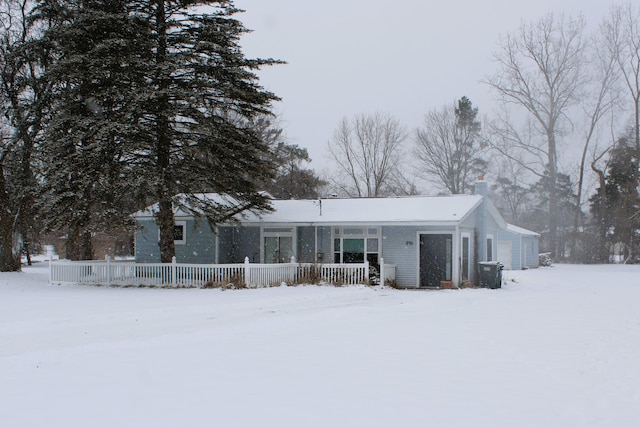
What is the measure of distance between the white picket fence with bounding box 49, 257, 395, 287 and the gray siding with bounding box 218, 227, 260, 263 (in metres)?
3.34

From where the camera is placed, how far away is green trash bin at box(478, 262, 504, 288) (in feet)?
70.0

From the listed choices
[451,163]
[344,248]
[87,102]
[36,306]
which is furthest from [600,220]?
[36,306]

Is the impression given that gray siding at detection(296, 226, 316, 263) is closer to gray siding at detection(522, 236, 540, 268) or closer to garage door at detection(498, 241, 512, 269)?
garage door at detection(498, 241, 512, 269)

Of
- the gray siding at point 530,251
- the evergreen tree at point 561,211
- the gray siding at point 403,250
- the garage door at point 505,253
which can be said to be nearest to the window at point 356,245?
the gray siding at point 403,250

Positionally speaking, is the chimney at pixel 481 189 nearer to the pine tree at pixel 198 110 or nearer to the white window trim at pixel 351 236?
the white window trim at pixel 351 236

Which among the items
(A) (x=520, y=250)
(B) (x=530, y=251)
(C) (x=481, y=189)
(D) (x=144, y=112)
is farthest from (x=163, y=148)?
(B) (x=530, y=251)

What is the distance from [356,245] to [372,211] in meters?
1.53

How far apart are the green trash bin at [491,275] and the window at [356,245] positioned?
13.2 ft

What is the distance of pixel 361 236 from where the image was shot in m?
22.3

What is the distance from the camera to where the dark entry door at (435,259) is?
71.0 ft

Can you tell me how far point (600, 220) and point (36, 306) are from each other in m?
41.3

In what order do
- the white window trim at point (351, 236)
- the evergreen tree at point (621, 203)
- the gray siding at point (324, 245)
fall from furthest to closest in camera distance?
the evergreen tree at point (621, 203), the gray siding at point (324, 245), the white window trim at point (351, 236)

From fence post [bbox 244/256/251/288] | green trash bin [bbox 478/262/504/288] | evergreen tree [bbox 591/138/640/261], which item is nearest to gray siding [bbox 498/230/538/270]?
evergreen tree [bbox 591/138/640/261]

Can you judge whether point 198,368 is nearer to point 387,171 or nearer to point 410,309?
point 410,309
